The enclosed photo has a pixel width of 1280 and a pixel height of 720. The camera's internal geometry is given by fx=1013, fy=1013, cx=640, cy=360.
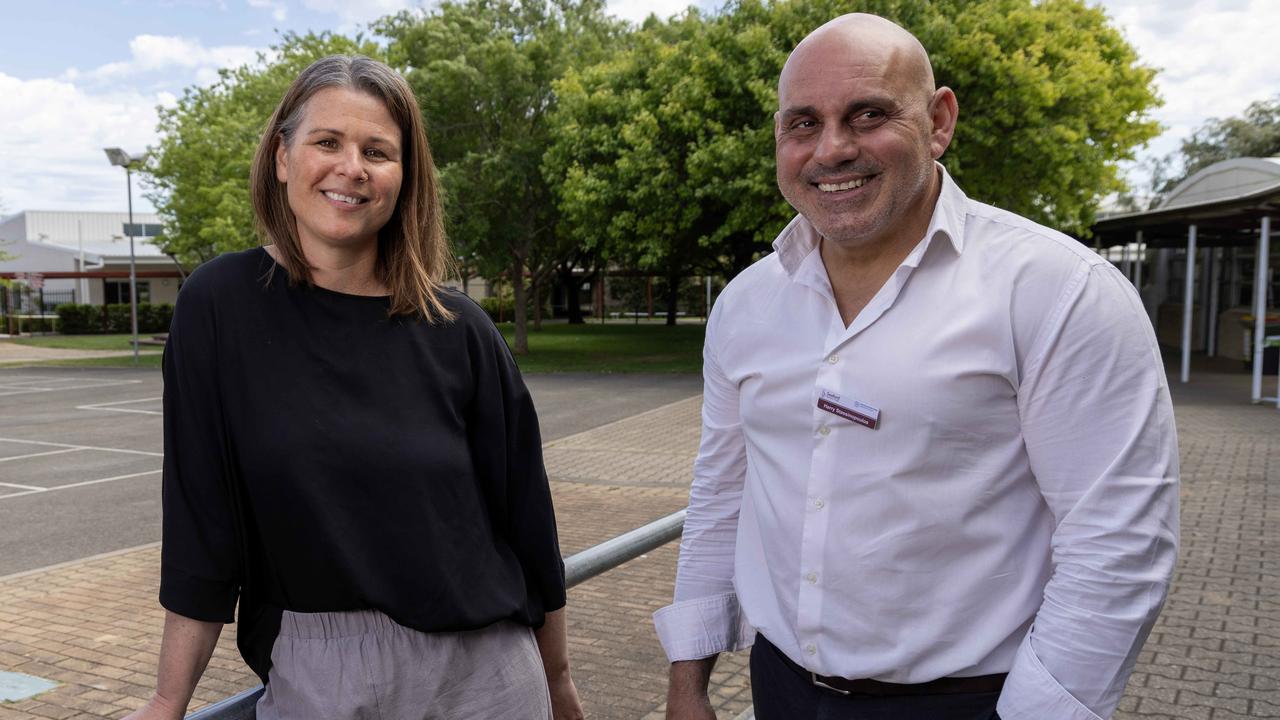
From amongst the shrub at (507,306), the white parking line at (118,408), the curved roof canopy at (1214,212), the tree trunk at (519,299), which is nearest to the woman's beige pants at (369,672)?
the curved roof canopy at (1214,212)

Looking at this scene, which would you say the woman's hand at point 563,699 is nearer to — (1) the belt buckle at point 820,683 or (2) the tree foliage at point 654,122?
(1) the belt buckle at point 820,683

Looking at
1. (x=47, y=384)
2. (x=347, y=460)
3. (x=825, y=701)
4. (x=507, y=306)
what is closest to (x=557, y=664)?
(x=825, y=701)

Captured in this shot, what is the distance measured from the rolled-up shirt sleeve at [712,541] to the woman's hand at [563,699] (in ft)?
0.67

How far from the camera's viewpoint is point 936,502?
1.60 meters

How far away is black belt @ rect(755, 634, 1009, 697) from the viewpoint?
1.64m

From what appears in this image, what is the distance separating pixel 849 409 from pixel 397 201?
896 mm

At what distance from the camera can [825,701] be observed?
1760mm

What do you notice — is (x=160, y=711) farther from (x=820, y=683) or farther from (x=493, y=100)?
(x=493, y=100)

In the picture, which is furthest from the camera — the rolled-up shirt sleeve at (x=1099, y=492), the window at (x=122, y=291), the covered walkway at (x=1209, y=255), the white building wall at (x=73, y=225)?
the white building wall at (x=73, y=225)

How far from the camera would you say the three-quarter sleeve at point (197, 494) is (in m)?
1.53

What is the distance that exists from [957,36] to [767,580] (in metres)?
18.5

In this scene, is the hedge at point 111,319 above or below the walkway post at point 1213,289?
below

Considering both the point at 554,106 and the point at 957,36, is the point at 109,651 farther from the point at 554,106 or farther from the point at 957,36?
the point at 554,106

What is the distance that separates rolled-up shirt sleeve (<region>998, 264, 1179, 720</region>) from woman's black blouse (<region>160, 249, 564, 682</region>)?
0.88 metres
